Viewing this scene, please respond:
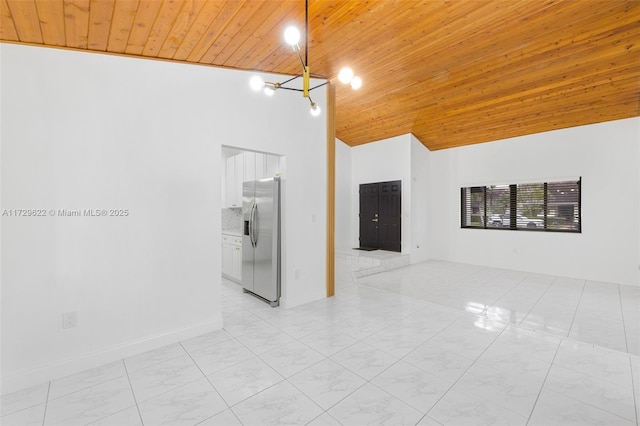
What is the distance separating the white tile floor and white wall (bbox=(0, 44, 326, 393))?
1.02 feet

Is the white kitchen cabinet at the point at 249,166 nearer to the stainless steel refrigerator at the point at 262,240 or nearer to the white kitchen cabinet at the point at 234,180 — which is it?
the white kitchen cabinet at the point at 234,180

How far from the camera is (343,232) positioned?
809 cm

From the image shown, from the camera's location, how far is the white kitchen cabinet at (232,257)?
4863mm

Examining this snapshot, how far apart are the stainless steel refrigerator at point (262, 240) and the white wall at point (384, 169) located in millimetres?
3972

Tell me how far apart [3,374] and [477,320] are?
4.38m

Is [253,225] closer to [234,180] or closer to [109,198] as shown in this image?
[234,180]

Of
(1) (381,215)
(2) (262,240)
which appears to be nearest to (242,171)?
(2) (262,240)

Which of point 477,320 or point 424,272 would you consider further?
point 424,272

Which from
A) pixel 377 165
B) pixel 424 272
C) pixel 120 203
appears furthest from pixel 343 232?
pixel 120 203

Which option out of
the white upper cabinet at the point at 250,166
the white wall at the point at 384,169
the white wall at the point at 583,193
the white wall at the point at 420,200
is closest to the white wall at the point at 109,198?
the white upper cabinet at the point at 250,166

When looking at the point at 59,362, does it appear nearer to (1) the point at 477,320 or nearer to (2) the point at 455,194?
(1) the point at 477,320

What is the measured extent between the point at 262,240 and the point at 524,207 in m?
5.57

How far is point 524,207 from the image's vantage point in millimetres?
6125

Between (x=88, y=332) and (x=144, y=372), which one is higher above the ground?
(x=88, y=332)
